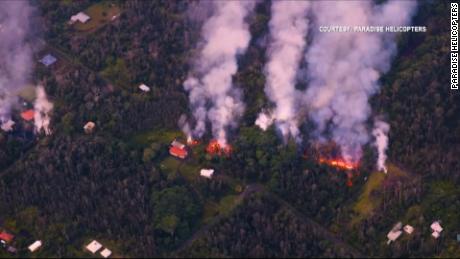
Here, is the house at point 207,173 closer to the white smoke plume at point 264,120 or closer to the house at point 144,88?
the white smoke plume at point 264,120

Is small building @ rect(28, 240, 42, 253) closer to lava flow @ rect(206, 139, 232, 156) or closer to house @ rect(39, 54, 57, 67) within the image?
lava flow @ rect(206, 139, 232, 156)

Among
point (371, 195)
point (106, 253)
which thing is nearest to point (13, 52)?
point (106, 253)


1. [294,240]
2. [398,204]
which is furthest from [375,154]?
[294,240]

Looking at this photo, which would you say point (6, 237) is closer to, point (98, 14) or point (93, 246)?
point (93, 246)

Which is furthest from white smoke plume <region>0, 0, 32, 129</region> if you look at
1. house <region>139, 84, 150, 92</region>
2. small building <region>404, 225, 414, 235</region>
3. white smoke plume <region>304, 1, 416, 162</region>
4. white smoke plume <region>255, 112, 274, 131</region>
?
small building <region>404, 225, 414, 235</region>

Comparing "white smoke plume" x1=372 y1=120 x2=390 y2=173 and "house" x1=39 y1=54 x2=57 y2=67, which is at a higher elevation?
"house" x1=39 y1=54 x2=57 y2=67

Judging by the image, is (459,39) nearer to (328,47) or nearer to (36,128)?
(328,47)

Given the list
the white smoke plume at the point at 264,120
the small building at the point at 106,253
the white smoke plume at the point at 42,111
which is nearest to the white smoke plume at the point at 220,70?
the white smoke plume at the point at 264,120
